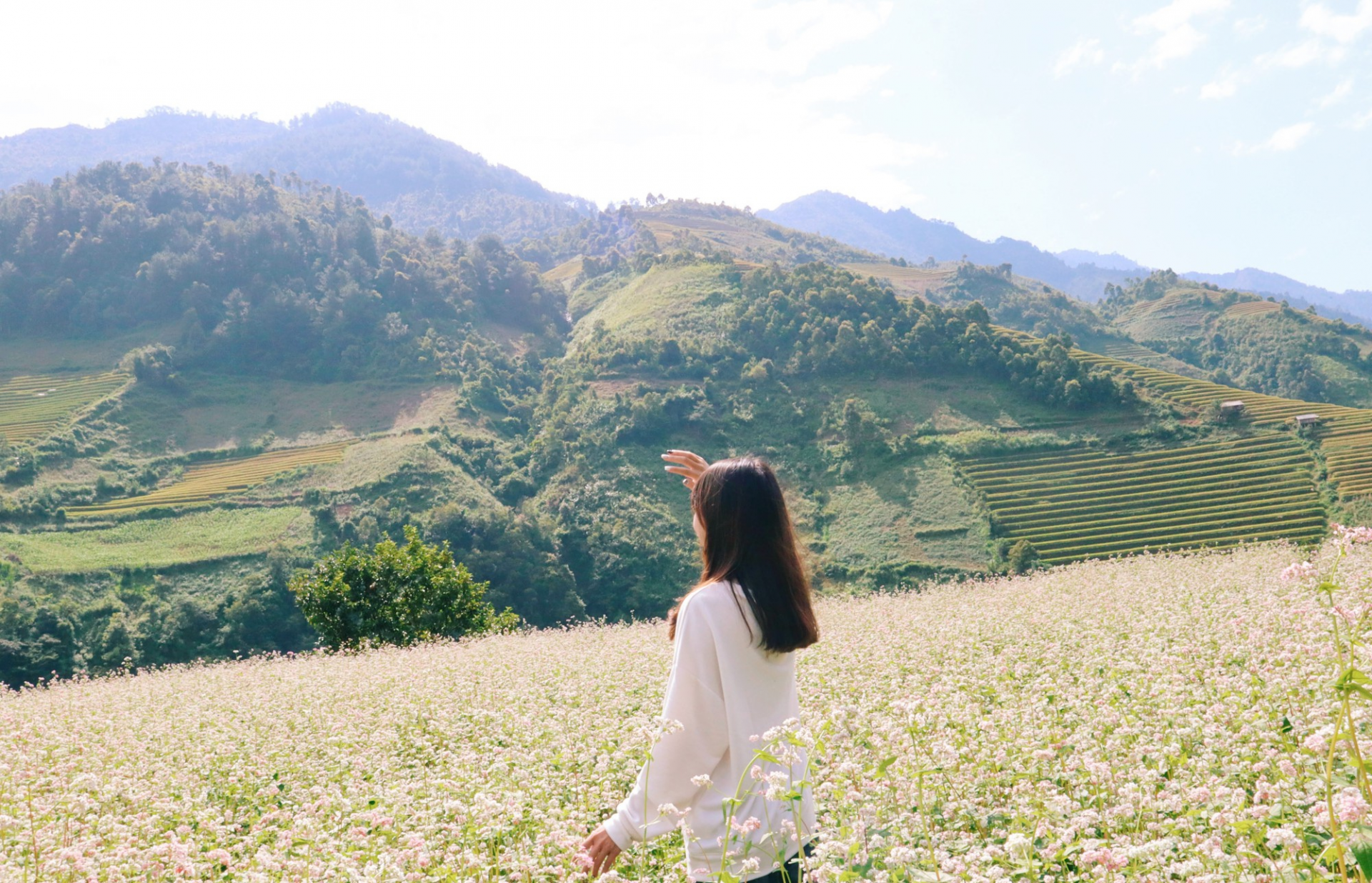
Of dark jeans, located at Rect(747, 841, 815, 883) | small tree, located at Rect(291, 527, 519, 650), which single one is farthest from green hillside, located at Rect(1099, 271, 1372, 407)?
dark jeans, located at Rect(747, 841, 815, 883)

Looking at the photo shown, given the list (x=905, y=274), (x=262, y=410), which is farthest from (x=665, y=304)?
(x=905, y=274)

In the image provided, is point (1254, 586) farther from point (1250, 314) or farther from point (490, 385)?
point (1250, 314)

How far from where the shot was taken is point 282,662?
14.2m

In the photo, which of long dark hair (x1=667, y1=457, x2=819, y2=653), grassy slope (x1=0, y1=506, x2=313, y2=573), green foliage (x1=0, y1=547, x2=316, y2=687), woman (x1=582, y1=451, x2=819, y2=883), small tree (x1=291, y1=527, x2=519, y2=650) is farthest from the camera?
grassy slope (x1=0, y1=506, x2=313, y2=573)

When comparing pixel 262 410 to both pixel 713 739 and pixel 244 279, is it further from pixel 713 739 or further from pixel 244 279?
pixel 713 739

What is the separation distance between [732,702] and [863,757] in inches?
75.9

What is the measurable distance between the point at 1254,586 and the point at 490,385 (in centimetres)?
8988

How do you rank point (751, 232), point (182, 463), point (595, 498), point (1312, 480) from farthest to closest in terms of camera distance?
point (751, 232) < point (182, 463) < point (595, 498) < point (1312, 480)

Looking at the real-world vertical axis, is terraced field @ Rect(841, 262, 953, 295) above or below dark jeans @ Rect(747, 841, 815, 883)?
above

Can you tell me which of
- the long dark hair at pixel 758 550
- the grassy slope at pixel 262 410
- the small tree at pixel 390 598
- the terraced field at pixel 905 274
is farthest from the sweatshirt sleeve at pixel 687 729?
the terraced field at pixel 905 274

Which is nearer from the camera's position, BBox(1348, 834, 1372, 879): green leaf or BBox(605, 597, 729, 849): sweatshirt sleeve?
BBox(1348, 834, 1372, 879): green leaf

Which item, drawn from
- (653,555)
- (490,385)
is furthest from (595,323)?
(653,555)

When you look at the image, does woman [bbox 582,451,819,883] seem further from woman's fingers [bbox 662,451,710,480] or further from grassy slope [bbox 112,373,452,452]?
grassy slope [bbox 112,373,452,452]

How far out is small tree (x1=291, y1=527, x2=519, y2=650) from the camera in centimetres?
2222
